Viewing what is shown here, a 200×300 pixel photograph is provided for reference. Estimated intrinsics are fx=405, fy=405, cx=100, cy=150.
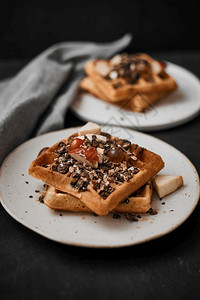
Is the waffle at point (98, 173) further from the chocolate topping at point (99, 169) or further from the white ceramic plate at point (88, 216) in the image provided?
the white ceramic plate at point (88, 216)

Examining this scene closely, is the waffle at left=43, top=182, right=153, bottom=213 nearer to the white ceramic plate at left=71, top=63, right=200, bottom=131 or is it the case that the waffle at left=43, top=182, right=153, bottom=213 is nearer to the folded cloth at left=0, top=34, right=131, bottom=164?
the folded cloth at left=0, top=34, right=131, bottom=164

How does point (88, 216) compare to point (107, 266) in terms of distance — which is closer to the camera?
point (107, 266)

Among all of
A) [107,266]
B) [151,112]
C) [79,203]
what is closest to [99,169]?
[79,203]

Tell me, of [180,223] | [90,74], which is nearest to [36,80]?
[90,74]

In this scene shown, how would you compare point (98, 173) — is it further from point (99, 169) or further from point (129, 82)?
point (129, 82)

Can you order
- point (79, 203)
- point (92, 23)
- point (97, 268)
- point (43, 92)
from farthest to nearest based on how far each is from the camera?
point (92, 23) → point (43, 92) → point (79, 203) → point (97, 268)
